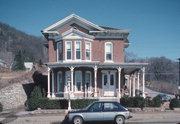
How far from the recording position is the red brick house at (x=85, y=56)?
25516 millimetres

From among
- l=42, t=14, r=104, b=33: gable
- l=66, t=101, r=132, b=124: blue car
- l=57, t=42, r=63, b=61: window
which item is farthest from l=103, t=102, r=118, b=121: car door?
l=42, t=14, r=104, b=33: gable

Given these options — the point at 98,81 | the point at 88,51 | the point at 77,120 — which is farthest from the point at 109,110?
the point at 88,51

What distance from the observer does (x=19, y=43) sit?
6107 inches

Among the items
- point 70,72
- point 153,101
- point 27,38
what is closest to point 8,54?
point 27,38

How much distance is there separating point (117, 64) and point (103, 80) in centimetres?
316

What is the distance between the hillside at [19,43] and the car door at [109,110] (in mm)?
123542

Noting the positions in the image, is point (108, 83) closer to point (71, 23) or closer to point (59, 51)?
point (59, 51)

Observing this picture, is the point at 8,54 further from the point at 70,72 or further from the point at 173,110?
the point at 173,110

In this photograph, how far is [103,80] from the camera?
2689cm

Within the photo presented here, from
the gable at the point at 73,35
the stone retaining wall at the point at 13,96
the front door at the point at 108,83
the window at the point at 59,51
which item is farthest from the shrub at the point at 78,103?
the stone retaining wall at the point at 13,96

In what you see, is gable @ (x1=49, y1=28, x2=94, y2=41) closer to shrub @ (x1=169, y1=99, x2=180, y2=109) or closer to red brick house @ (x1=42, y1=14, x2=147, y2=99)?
red brick house @ (x1=42, y1=14, x2=147, y2=99)

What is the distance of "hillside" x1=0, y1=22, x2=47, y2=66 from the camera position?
142450 mm

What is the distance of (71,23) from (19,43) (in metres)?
137

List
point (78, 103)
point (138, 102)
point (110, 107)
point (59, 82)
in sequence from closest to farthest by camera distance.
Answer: point (110, 107)
point (138, 102)
point (78, 103)
point (59, 82)
